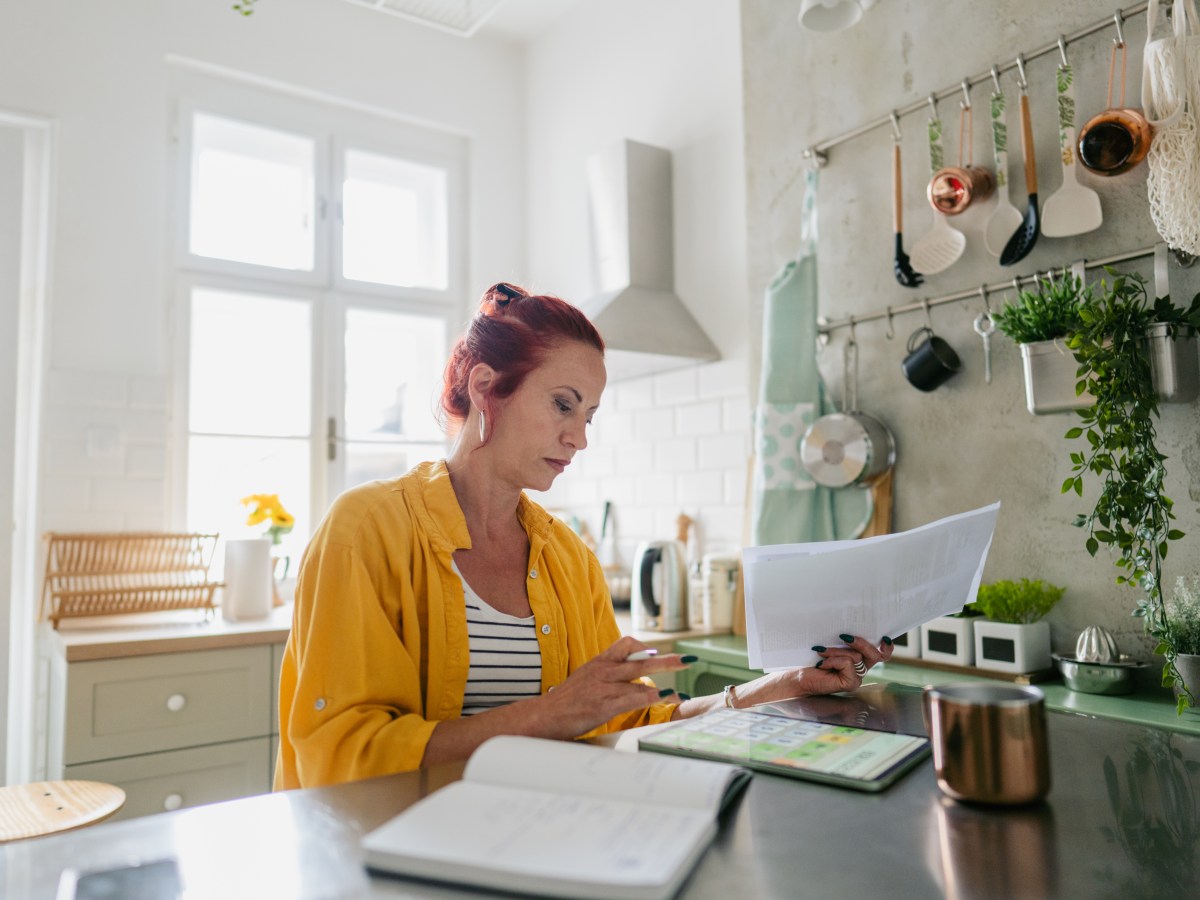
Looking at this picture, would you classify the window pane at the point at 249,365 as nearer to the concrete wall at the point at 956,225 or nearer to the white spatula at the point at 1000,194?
the concrete wall at the point at 956,225

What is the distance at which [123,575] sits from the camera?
281 cm

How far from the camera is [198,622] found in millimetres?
2635

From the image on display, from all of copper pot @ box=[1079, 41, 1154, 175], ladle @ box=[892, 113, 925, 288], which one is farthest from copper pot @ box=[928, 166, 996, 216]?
copper pot @ box=[1079, 41, 1154, 175]

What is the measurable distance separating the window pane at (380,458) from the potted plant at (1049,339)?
222 cm

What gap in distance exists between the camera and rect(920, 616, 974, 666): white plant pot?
1939 millimetres

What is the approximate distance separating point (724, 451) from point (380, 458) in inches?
57.3

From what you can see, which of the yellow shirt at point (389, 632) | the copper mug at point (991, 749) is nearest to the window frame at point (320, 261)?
the yellow shirt at point (389, 632)

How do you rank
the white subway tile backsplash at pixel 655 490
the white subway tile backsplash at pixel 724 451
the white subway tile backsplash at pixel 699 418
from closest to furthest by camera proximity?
1. the white subway tile backsplash at pixel 724 451
2. the white subway tile backsplash at pixel 699 418
3. the white subway tile backsplash at pixel 655 490

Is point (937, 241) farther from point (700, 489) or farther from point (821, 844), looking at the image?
point (821, 844)

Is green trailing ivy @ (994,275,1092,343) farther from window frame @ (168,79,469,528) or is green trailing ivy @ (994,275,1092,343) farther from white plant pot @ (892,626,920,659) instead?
window frame @ (168,79,469,528)

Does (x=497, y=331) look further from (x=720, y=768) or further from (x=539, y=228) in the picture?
(x=539, y=228)

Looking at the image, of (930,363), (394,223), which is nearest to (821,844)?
(930,363)

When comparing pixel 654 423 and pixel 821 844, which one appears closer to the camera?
pixel 821 844

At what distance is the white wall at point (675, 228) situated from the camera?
114 inches
